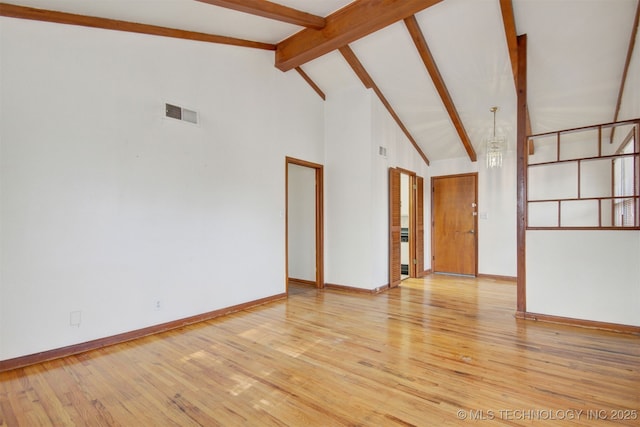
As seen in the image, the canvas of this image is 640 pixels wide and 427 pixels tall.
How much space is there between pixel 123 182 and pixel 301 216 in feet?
10.3

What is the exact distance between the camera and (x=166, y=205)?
3.39 m

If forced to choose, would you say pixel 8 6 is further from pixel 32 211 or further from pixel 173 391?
pixel 173 391

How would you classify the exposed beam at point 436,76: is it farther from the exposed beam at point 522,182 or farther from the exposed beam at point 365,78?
the exposed beam at point 522,182

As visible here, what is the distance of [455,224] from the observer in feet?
21.7

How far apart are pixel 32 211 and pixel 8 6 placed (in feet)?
5.24

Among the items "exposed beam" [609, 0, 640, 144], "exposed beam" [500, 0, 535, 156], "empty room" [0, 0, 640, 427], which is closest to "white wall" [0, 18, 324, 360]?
"empty room" [0, 0, 640, 427]

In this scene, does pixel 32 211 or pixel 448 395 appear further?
pixel 32 211

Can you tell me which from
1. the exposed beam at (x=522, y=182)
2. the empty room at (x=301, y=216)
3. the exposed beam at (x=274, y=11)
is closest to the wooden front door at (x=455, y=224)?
the empty room at (x=301, y=216)

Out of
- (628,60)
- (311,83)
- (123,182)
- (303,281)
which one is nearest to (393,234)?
(303,281)

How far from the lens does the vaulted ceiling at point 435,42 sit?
311 centimetres

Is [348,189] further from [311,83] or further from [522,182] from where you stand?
[522,182]

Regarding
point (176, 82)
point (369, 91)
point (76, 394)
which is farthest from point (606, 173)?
point (76, 394)

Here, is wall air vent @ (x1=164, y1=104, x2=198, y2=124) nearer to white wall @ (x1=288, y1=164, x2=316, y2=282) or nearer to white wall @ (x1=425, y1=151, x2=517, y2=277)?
white wall @ (x1=288, y1=164, x2=316, y2=282)

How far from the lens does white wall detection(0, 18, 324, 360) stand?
2.55m
